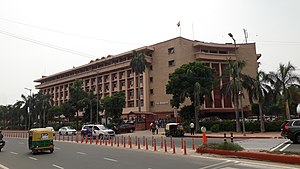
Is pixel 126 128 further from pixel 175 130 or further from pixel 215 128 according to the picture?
pixel 175 130

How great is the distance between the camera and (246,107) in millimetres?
70625

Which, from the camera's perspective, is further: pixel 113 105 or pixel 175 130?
pixel 113 105

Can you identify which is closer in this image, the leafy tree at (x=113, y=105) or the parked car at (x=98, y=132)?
the parked car at (x=98, y=132)

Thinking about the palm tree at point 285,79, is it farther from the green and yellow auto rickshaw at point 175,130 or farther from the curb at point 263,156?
the curb at point 263,156

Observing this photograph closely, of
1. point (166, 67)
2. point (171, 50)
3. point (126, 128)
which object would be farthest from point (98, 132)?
point (171, 50)

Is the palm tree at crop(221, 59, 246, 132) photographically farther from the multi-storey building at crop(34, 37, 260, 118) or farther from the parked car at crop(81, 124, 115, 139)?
the multi-storey building at crop(34, 37, 260, 118)

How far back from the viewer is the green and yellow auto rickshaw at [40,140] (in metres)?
21.5

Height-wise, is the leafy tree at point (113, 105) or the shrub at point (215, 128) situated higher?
the leafy tree at point (113, 105)

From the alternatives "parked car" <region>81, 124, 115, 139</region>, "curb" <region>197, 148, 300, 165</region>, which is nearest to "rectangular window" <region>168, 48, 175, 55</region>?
"parked car" <region>81, 124, 115, 139</region>

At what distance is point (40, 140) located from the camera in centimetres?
2172

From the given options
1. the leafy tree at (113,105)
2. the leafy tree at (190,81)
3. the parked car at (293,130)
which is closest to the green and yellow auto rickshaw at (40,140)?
the parked car at (293,130)

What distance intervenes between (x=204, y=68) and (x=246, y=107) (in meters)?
A: 27.8

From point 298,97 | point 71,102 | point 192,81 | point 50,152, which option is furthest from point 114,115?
point 50,152

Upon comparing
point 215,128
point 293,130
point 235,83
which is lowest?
point 215,128
